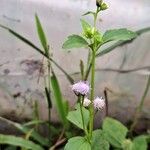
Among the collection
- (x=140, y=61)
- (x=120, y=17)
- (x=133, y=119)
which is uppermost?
(x=120, y=17)

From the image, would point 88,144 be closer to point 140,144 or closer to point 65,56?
point 140,144

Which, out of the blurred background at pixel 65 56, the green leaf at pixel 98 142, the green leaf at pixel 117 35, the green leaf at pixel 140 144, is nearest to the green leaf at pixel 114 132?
the green leaf at pixel 140 144

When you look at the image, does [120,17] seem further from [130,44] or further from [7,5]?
[7,5]

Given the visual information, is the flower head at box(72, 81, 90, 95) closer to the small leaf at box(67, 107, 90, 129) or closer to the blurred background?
the small leaf at box(67, 107, 90, 129)

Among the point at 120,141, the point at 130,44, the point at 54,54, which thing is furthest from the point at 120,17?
the point at 120,141

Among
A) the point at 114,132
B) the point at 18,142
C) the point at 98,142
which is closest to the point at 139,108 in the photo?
the point at 114,132

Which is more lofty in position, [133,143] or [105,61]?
Result: [105,61]
